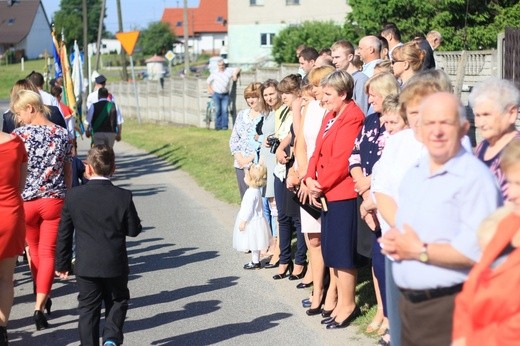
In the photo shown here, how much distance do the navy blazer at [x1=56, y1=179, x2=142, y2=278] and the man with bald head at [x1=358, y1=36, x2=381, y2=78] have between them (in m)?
3.51

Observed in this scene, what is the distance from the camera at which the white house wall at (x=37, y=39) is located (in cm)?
12212

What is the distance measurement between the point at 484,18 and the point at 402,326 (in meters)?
25.4

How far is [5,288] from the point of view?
25.5 feet

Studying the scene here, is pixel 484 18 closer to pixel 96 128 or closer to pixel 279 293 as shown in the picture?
pixel 96 128

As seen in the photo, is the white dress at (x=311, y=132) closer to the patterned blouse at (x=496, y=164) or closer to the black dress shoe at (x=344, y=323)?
the black dress shoe at (x=344, y=323)

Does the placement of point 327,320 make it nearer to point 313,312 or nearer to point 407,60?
point 313,312

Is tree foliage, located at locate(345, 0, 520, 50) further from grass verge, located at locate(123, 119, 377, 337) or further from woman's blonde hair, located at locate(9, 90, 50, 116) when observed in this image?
woman's blonde hair, located at locate(9, 90, 50, 116)

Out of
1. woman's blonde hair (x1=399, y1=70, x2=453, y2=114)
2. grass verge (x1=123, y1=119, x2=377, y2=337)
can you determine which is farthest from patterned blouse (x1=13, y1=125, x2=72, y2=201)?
woman's blonde hair (x1=399, y1=70, x2=453, y2=114)

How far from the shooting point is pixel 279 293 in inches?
384

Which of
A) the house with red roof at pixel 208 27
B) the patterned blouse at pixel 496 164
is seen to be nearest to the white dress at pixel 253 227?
the patterned blouse at pixel 496 164

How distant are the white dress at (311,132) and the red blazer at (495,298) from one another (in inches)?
188

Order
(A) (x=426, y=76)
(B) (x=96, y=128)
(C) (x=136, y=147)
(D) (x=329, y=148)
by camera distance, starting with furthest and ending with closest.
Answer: (C) (x=136, y=147) < (B) (x=96, y=128) < (D) (x=329, y=148) < (A) (x=426, y=76)

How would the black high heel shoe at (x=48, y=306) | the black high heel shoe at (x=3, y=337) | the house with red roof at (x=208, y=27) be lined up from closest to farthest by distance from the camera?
the black high heel shoe at (x=3, y=337) < the black high heel shoe at (x=48, y=306) < the house with red roof at (x=208, y=27)

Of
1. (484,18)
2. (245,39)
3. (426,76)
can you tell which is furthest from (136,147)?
(245,39)
